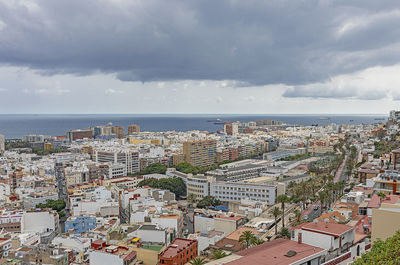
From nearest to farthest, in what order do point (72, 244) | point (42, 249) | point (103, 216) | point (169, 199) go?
point (42, 249) → point (72, 244) → point (103, 216) → point (169, 199)

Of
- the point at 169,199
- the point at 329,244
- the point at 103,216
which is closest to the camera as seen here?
the point at 329,244

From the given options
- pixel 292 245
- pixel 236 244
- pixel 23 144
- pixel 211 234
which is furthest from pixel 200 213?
pixel 23 144

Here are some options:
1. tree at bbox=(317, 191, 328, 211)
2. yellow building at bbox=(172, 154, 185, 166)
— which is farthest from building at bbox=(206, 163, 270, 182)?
yellow building at bbox=(172, 154, 185, 166)

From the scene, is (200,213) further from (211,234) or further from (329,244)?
(329,244)

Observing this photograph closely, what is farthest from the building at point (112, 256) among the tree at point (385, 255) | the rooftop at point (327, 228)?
the tree at point (385, 255)

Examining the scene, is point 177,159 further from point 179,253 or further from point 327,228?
point 327,228

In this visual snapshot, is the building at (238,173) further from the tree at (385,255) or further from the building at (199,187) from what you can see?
the tree at (385,255)
